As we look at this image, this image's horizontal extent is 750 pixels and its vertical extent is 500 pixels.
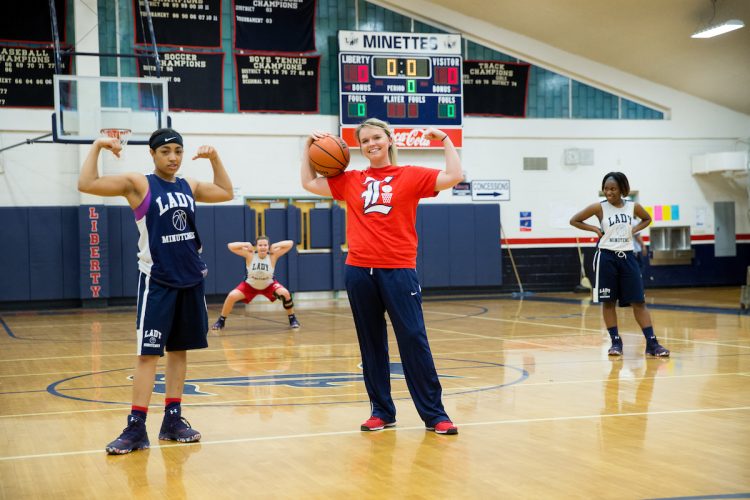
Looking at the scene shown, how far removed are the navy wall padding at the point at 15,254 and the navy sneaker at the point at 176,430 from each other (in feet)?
45.9

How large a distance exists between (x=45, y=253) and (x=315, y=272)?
556cm

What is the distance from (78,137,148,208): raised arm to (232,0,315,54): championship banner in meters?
14.6

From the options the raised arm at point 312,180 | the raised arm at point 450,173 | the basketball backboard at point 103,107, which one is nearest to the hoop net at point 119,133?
the basketball backboard at point 103,107

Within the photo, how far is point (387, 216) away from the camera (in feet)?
15.8

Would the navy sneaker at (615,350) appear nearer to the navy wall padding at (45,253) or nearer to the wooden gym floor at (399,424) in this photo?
the wooden gym floor at (399,424)

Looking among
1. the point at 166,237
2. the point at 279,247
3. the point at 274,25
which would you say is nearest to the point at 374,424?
the point at 166,237

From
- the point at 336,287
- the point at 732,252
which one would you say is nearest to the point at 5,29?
the point at 336,287

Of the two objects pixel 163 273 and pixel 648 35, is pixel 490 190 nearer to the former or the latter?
pixel 648 35

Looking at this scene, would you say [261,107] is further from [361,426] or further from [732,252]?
[361,426]

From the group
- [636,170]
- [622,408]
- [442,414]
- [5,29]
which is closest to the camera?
[442,414]

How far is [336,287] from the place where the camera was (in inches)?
758

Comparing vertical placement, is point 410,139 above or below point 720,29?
below

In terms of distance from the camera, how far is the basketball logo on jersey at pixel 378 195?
4832 millimetres

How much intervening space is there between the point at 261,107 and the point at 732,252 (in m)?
12.1
